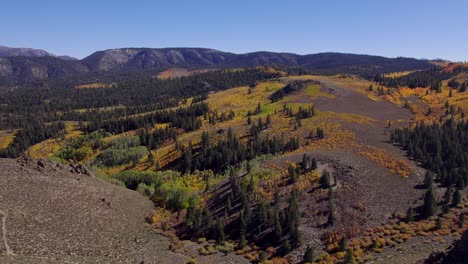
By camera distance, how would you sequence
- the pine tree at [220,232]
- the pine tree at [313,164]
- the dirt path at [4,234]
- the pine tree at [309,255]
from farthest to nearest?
1. the pine tree at [313,164]
2. the pine tree at [220,232]
3. the pine tree at [309,255]
4. the dirt path at [4,234]

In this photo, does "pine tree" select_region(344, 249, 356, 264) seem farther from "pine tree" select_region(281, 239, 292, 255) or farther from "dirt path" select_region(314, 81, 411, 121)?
"dirt path" select_region(314, 81, 411, 121)

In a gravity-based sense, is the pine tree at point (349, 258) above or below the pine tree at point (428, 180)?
below

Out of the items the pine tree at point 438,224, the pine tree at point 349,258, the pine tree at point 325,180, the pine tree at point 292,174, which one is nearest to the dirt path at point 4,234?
the pine tree at point 349,258

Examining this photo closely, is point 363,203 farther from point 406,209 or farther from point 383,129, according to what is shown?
point 383,129

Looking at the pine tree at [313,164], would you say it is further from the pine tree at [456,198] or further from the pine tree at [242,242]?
the pine tree at [242,242]

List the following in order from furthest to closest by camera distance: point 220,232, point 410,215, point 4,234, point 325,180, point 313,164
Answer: point 313,164
point 325,180
point 410,215
point 220,232
point 4,234

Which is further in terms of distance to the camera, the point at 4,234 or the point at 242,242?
the point at 242,242

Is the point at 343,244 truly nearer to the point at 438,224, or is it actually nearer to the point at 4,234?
the point at 438,224

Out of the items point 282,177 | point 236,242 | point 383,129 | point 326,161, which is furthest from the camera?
point 383,129

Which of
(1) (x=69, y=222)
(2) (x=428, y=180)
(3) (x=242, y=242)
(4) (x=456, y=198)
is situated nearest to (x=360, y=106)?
(2) (x=428, y=180)

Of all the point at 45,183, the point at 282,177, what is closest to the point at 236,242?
the point at 282,177

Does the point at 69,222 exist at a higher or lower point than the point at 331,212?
higher
